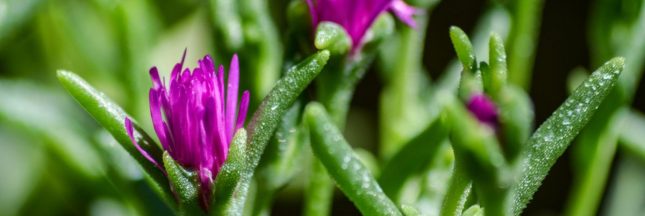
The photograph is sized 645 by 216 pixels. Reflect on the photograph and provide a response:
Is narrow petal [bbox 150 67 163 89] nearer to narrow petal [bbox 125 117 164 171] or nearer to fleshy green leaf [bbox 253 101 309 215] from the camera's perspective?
narrow petal [bbox 125 117 164 171]

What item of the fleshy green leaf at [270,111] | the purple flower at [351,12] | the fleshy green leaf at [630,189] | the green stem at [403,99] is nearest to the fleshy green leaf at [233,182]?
the fleshy green leaf at [270,111]

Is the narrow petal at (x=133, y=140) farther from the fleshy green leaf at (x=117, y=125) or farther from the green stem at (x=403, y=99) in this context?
the green stem at (x=403, y=99)

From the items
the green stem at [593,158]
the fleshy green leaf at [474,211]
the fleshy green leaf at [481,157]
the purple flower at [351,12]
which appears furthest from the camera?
the green stem at [593,158]

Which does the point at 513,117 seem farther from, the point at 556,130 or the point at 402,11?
the point at 402,11

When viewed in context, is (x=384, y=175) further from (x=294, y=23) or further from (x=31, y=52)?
(x=31, y=52)

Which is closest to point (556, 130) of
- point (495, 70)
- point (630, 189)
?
point (495, 70)

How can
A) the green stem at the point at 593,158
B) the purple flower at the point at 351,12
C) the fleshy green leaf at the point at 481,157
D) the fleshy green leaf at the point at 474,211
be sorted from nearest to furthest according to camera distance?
1. the fleshy green leaf at the point at 481,157
2. the fleshy green leaf at the point at 474,211
3. the purple flower at the point at 351,12
4. the green stem at the point at 593,158

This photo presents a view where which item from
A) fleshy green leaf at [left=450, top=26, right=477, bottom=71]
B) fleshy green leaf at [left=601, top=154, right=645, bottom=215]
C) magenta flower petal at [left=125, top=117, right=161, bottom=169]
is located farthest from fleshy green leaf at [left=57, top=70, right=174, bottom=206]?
fleshy green leaf at [left=601, top=154, right=645, bottom=215]
